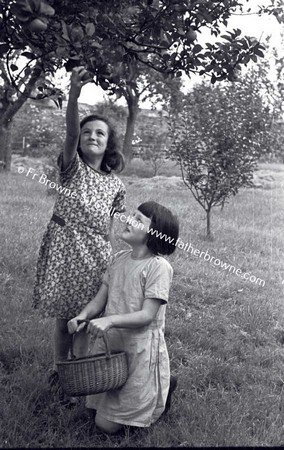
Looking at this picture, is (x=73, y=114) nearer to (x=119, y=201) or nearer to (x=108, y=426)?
(x=119, y=201)

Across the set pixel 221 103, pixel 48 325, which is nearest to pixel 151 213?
pixel 48 325

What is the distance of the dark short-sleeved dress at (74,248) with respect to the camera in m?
3.05

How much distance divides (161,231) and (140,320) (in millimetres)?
473

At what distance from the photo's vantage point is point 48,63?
3006 millimetres

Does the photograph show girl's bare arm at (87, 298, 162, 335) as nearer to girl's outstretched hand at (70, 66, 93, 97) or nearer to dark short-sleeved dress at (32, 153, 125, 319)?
dark short-sleeved dress at (32, 153, 125, 319)

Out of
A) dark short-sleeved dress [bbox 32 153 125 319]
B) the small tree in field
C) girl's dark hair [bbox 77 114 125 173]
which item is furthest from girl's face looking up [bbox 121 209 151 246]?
the small tree in field

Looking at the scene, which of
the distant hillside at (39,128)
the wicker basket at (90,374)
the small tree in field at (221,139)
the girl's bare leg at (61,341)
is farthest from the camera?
the distant hillside at (39,128)

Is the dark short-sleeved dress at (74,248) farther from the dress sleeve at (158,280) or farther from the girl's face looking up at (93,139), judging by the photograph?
the dress sleeve at (158,280)

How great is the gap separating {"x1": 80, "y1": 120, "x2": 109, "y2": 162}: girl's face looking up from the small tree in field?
4.77 m

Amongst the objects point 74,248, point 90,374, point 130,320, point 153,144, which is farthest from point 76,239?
point 153,144

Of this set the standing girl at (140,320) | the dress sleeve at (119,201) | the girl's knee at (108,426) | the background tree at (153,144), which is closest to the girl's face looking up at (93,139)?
the dress sleeve at (119,201)

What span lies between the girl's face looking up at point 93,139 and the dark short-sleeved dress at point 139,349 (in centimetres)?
70

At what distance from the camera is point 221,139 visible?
8047 millimetres

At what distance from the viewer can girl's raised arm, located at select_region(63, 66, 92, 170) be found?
8.13 ft
